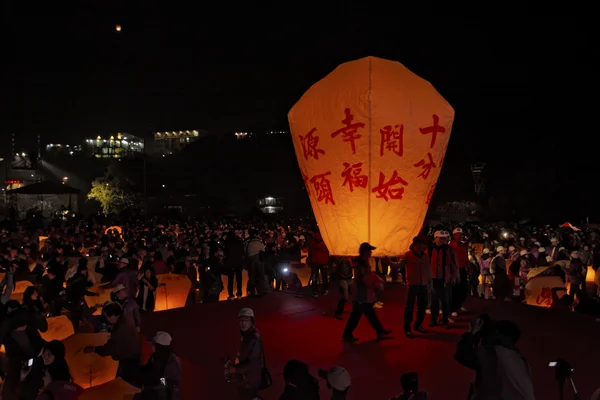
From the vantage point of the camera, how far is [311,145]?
8.57m

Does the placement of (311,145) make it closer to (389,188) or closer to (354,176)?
(354,176)

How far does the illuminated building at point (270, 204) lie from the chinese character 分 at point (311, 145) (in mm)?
41136

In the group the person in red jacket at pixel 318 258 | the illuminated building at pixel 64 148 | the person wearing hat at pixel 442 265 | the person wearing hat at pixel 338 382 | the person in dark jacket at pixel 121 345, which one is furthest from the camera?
the illuminated building at pixel 64 148

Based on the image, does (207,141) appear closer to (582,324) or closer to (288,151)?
(288,151)

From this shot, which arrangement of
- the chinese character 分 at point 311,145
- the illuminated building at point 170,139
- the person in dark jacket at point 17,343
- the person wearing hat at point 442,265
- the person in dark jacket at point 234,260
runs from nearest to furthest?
the person in dark jacket at point 17,343, the person wearing hat at point 442,265, the chinese character 分 at point 311,145, the person in dark jacket at point 234,260, the illuminated building at point 170,139

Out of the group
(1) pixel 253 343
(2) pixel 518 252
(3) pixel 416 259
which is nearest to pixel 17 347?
(1) pixel 253 343

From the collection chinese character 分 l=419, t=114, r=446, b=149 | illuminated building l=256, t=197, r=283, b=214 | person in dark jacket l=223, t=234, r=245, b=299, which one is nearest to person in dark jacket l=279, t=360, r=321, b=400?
chinese character 分 l=419, t=114, r=446, b=149

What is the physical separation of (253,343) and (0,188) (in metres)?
52.6

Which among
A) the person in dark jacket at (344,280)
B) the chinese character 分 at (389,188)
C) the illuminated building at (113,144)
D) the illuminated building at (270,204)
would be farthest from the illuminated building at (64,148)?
the chinese character 分 at (389,188)

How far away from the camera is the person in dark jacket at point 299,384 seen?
3564 millimetres

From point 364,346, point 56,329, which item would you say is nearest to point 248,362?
point 364,346

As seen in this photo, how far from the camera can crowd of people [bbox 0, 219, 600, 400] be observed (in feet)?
14.9

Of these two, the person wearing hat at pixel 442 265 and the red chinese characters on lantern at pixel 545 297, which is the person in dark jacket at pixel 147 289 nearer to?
the person wearing hat at pixel 442 265

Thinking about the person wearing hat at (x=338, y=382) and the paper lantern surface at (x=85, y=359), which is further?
the paper lantern surface at (x=85, y=359)
